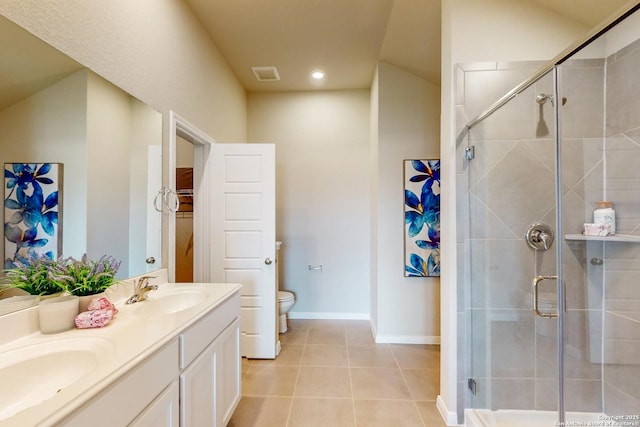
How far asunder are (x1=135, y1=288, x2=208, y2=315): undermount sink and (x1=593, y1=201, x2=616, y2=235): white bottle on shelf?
237 cm

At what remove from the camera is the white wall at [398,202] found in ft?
Answer: 9.82

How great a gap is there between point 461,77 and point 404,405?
87.8 inches

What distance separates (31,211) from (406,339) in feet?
10.0

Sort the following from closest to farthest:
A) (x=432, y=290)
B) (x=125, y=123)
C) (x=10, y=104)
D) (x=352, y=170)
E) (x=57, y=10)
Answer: (x=10, y=104), (x=57, y=10), (x=125, y=123), (x=432, y=290), (x=352, y=170)

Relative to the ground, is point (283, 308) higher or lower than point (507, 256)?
lower

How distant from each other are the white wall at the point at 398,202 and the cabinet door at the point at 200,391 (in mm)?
1955

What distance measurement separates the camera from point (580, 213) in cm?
176

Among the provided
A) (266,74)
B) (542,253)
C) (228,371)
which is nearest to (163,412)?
(228,371)

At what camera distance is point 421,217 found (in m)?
2.98

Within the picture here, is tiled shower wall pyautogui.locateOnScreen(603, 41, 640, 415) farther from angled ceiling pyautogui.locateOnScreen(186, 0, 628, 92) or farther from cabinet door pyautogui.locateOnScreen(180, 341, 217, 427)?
cabinet door pyautogui.locateOnScreen(180, 341, 217, 427)

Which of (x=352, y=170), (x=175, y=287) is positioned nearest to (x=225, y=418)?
(x=175, y=287)

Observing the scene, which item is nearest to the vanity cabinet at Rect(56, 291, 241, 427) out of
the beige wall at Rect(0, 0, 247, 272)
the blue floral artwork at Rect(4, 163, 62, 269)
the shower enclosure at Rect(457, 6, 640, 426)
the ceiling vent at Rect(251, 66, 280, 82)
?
the blue floral artwork at Rect(4, 163, 62, 269)

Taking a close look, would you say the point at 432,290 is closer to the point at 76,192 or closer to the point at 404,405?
the point at 404,405

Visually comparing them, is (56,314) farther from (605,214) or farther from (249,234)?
(605,214)
